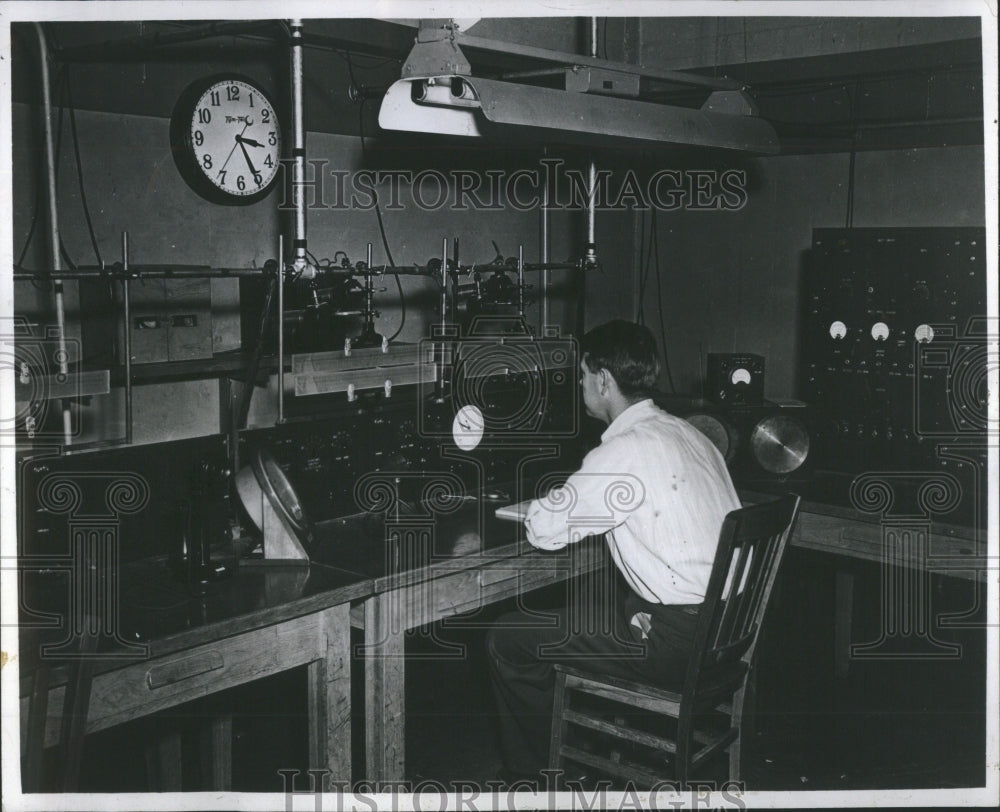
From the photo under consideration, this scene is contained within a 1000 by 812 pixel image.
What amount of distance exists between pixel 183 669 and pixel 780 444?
257cm

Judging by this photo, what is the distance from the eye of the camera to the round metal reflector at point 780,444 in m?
4.21

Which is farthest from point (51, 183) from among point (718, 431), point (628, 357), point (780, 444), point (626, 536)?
point (780, 444)

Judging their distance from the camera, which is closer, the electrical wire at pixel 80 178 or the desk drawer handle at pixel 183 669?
the desk drawer handle at pixel 183 669

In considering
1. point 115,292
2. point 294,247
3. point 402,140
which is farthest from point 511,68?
point 115,292

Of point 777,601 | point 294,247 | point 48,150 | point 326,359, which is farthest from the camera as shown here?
point 777,601

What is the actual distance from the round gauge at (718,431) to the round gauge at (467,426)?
950 mm

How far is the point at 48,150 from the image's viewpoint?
9.44 feet

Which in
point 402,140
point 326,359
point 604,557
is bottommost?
point 604,557

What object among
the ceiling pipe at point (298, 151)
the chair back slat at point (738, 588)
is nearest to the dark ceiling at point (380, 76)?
the ceiling pipe at point (298, 151)

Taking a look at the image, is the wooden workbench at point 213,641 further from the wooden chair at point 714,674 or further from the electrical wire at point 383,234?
the electrical wire at point 383,234

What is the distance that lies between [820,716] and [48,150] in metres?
3.35

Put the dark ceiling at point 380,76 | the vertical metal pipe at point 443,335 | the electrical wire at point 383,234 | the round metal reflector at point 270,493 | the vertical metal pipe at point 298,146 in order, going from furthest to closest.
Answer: the electrical wire at point 383,234, the vertical metal pipe at point 443,335, the dark ceiling at point 380,76, the round metal reflector at point 270,493, the vertical metal pipe at point 298,146

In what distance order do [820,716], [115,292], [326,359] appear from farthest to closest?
[820,716] < [115,292] < [326,359]

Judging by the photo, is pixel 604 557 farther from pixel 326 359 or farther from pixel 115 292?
pixel 115 292
